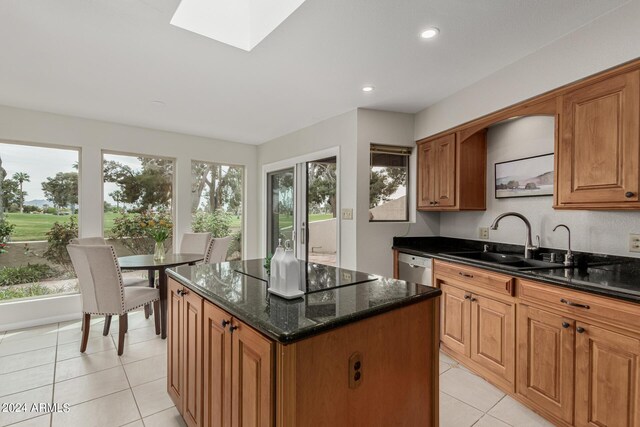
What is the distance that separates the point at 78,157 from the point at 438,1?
4.25 metres

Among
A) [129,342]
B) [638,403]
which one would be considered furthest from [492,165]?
[129,342]

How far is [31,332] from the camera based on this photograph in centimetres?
339

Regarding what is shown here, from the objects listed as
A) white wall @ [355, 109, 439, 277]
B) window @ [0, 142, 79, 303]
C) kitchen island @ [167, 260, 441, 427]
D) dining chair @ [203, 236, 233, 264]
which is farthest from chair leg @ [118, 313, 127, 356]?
white wall @ [355, 109, 439, 277]

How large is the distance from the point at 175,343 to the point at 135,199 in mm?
3068

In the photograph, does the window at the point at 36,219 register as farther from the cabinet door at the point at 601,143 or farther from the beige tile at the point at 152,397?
the cabinet door at the point at 601,143

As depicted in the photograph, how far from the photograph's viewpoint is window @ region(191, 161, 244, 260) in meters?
4.80

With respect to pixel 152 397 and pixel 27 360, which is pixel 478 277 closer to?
pixel 152 397

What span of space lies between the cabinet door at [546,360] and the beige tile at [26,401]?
10.3 ft

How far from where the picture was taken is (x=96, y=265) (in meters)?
2.76

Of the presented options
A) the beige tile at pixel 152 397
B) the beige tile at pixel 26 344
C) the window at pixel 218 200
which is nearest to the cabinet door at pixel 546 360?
the beige tile at pixel 152 397

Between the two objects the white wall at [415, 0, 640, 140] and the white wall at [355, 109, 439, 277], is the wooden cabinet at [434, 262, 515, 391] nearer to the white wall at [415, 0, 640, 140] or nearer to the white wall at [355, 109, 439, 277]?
the white wall at [355, 109, 439, 277]

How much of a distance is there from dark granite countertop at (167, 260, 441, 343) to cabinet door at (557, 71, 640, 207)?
1.32m

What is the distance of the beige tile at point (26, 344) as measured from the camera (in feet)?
9.61

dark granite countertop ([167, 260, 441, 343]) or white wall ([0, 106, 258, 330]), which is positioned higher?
white wall ([0, 106, 258, 330])
